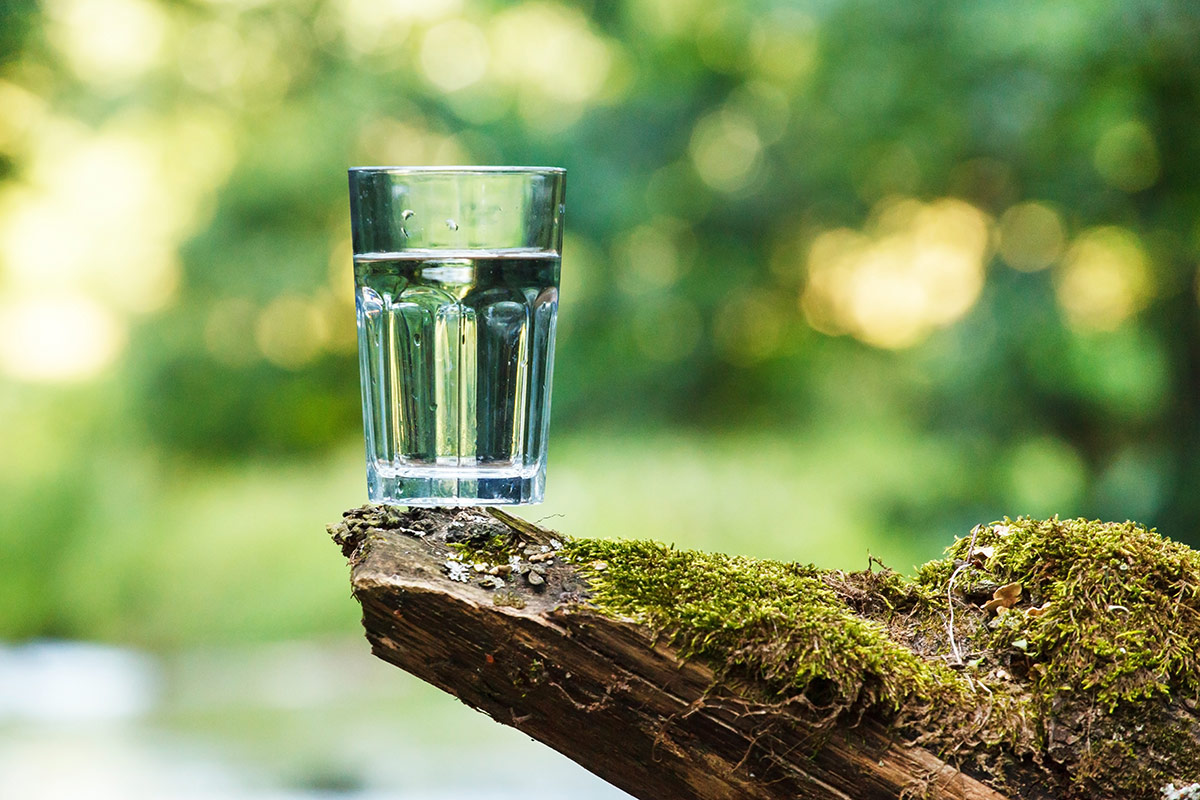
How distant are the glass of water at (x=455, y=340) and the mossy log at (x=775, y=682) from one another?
93mm

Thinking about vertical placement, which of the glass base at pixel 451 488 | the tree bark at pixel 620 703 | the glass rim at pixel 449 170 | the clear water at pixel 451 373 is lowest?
the tree bark at pixel 620 703

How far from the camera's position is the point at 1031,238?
3574 millimetres

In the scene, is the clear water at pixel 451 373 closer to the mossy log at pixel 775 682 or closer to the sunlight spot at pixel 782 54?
the mossy log at pixel 775 682

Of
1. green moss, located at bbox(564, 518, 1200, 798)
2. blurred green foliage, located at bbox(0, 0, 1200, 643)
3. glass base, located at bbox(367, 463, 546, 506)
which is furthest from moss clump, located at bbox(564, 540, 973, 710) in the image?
blurred green foliage, located at bbox(0, 0, 1200, 643)

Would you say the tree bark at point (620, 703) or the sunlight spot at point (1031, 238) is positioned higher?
the sunlight spot at point (1031, 238)

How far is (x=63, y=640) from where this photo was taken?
379 centimetres

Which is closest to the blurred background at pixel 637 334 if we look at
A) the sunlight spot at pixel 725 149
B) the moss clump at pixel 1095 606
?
the sunlight spot at pixel 725 149

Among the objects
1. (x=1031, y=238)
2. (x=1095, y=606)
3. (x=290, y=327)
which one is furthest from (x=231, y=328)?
(x=1095, y=606)

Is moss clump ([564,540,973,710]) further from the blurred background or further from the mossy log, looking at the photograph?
the blurred background

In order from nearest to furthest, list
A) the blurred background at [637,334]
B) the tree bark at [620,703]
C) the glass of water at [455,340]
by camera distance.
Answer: the tree bark at [620,703] < the glass of water at [455,340] < the blurred background at [637,334]

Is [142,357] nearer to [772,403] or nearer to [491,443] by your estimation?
[772,403]

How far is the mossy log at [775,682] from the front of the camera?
2.98 feet

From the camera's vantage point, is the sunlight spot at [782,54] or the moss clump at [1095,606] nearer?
the moss clump at [1095,606]

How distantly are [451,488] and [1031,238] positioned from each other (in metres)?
3.00
